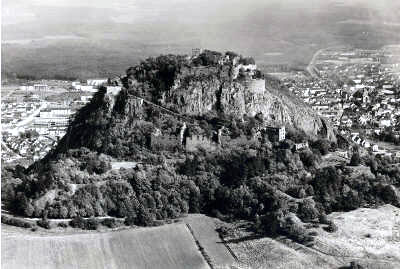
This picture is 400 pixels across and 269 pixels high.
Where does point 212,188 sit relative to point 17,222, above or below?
above

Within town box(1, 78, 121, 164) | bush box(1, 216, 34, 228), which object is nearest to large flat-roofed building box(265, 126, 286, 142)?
bush box(1, 216, 34, 228)

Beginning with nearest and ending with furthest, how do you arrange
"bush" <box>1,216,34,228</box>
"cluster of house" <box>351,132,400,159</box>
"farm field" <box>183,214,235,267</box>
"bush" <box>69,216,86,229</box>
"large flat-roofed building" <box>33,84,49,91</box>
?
"farm field" <box>183,214,235,267</box>
"bush" <box>1,216,34,228</box>
"bush" <box>69,216,86,229</box>
"cluster of house" <box>351,132,400,159</box>
"large flat-roofed building" <box>33,84,49,91</box>

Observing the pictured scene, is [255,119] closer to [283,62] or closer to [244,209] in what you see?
[244,209]

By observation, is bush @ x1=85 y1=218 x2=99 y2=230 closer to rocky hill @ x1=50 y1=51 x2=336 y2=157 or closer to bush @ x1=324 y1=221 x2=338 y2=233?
rocky hill @ x1=50 y1=51 x2=336 y2=157

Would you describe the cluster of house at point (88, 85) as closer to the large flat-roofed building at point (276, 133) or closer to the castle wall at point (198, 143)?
the castle wall at point (198, 143)

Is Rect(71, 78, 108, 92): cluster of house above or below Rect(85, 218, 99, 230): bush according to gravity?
above

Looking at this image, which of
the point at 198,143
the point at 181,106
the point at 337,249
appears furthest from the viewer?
the point at 181,106

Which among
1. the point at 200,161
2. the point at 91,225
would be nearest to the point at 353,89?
the point at 200,161

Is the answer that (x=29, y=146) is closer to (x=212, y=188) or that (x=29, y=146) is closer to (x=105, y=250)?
(x=212, y=188)
